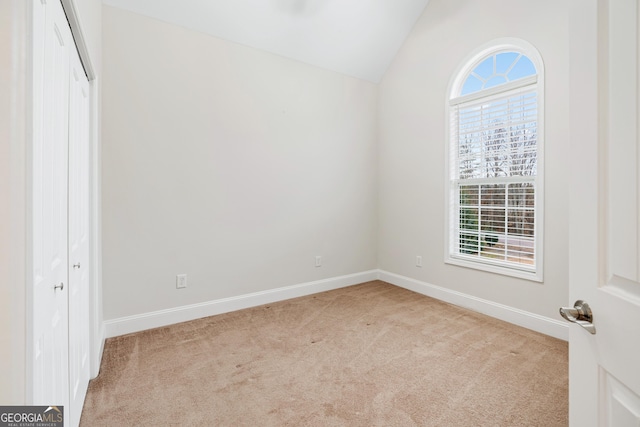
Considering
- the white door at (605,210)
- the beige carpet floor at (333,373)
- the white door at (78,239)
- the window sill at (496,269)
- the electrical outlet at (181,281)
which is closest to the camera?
the white door at (605,210)

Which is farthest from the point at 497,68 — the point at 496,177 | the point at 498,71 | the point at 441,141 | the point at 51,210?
the point at 51,210

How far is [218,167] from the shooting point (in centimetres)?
311

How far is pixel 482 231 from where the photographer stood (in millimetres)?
3262

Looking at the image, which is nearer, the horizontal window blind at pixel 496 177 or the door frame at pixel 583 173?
the door frame at pixel 583 173

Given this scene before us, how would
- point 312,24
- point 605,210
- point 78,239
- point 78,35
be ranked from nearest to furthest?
point 605,210, point 78,35, point 78,239, point 312,24

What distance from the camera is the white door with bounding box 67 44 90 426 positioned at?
1463 millimetres

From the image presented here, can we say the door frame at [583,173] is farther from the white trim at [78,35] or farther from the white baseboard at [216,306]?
the white baseboard at [216,306]

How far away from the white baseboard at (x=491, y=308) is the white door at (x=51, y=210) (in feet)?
10.8

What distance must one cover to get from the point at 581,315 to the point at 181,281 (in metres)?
2.95

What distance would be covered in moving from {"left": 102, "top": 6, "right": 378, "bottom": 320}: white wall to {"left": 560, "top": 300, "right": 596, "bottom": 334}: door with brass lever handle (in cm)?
288

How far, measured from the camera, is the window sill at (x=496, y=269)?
280 cm

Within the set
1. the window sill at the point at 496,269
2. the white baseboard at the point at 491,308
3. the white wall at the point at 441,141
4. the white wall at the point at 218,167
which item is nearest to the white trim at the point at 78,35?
the white wall at the point at 218,167

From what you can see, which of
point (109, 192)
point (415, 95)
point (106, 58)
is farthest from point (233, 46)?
point (415, 95)

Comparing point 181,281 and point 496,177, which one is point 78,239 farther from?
point 496,177
